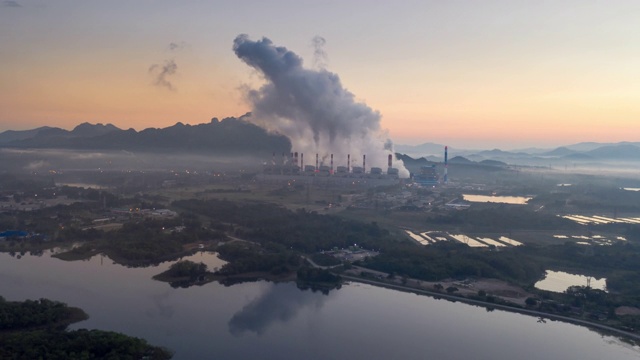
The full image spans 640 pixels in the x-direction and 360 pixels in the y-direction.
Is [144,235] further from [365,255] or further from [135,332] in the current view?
[135,332]

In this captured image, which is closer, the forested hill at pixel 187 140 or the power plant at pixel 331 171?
the power plant at pixel 331 171

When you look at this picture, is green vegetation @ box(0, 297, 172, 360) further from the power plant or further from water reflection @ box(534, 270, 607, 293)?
the power plant

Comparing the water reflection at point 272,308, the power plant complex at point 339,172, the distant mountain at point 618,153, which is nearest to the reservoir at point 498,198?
the power plant complex at point 339,172

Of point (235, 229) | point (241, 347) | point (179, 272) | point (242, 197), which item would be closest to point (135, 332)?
point (241, 347)

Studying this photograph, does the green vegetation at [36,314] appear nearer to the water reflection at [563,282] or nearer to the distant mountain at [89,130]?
the water reflection at [563,282]

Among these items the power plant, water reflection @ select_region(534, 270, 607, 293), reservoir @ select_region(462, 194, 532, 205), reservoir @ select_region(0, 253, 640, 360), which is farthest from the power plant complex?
reservoir @ select_region(0, 253, 640, 360)

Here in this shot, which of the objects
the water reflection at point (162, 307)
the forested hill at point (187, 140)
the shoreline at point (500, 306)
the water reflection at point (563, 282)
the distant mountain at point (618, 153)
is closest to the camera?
the shoreline at point (500, 306)
